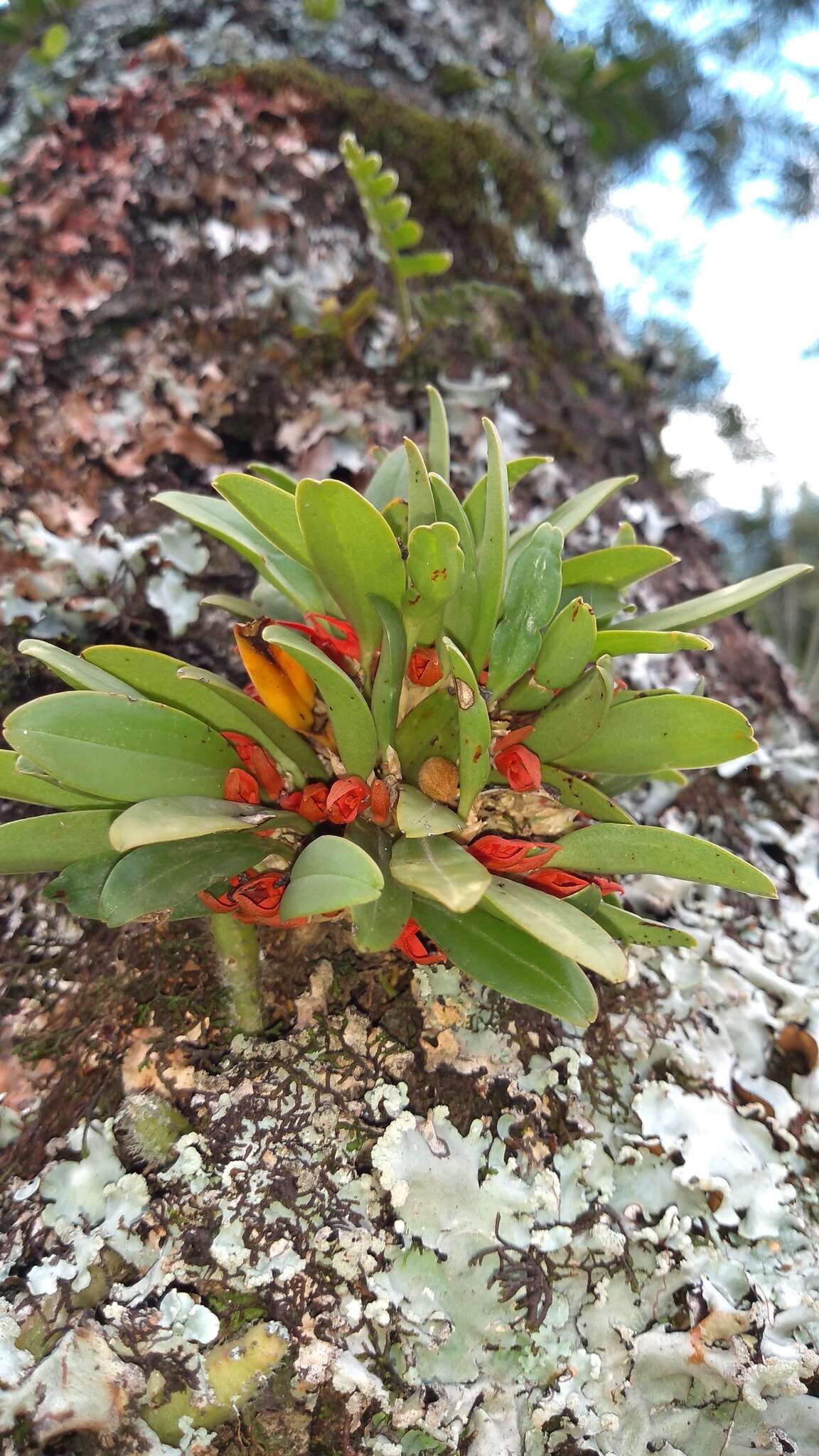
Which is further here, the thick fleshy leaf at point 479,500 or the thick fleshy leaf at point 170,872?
the thick fleshy leaf at point 479,500

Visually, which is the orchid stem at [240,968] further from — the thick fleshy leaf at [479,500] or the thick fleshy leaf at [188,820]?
the thick fleshy leaf at [479,500]

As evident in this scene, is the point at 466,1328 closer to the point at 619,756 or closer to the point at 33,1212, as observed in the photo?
the point at 33,1212

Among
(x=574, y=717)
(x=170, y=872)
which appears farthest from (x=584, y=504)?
(x=170, y=872)

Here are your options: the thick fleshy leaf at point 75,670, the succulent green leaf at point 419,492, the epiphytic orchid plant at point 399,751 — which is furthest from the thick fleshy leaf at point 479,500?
the thick fleshy leaf at point 75,670

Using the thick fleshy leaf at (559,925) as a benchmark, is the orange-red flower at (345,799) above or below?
above

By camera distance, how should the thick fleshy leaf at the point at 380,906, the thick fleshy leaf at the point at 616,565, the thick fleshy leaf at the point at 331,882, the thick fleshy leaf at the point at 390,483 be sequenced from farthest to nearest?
1. the thick fleshy leaf at the point at 390,483
2. the thick fleshy leaf at the point at 616,565
3. the thick fleshy leaf at the point at 380,906
4. the thick fleshy leaf at the point at 331,882

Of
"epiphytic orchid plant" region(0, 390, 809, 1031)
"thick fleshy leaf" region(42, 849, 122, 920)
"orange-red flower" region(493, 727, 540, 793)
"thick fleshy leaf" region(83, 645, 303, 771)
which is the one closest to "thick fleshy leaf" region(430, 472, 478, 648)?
"epiphytic orchid plant" region(0, 390, 809, 1031)

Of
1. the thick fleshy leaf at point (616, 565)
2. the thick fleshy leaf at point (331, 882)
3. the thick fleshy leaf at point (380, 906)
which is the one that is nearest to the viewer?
the thick fleshy leaf at point (331, 882)
